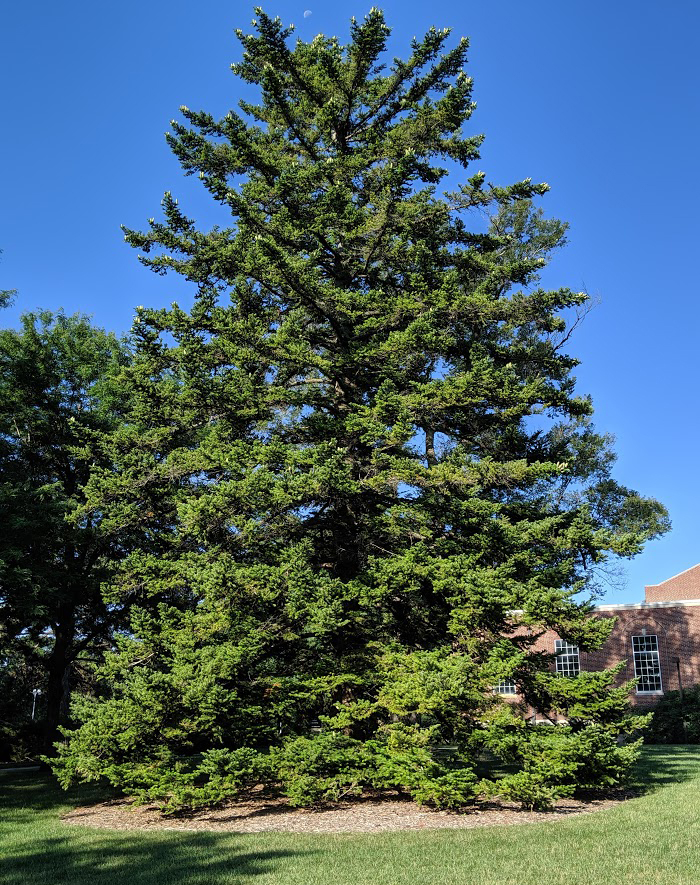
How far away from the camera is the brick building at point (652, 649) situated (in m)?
27.9

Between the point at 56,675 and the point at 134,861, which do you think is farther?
the point at 56,675

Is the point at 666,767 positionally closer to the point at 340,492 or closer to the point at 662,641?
the point at 340,492

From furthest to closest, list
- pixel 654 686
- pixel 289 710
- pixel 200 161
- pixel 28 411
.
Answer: pixel 654 686, pixel 28 411, pixel 200 161, pixel 289 710

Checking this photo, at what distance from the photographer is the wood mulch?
370 inches

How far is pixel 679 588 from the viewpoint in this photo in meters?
41.2

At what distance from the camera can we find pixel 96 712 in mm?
11367

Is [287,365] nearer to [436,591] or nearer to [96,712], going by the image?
[436,591]

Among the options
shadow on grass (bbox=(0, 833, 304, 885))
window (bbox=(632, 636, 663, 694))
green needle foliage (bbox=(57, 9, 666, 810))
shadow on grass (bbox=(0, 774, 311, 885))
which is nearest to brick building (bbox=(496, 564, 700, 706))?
window (bbox=(632, 636, 663, 694))

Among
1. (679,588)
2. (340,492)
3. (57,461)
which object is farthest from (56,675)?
(679,588)

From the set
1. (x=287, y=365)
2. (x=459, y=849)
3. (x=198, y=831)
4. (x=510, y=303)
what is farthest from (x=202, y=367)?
(x=459, y=849)

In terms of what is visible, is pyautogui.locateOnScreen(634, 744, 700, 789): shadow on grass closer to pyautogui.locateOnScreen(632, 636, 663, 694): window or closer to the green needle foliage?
the green needle foliage

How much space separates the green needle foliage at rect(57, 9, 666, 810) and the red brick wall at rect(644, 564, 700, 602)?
99.9 ft

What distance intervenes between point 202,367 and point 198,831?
27.6 ft

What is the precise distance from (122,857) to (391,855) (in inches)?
126
